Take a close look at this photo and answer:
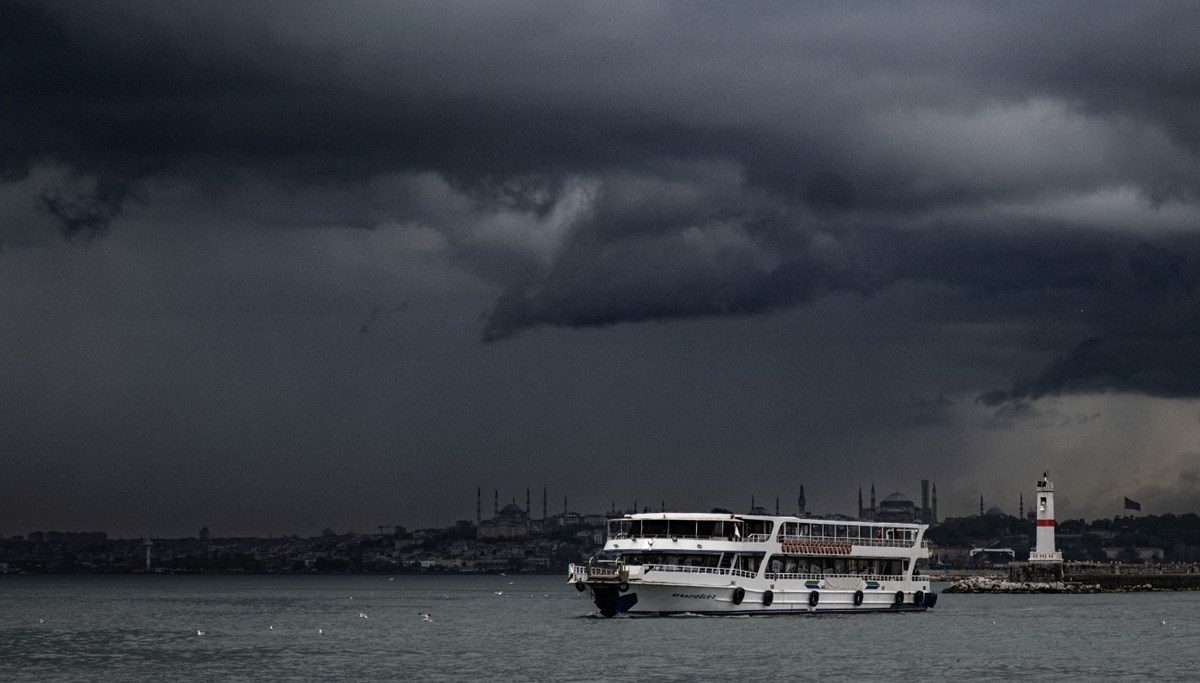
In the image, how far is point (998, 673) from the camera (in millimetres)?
69188

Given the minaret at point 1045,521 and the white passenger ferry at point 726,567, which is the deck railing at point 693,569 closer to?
the white passenger ferry at point 726,567

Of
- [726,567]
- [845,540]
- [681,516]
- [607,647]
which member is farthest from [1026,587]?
[607,647]

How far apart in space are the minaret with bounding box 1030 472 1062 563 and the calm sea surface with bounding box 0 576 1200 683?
1435 inches

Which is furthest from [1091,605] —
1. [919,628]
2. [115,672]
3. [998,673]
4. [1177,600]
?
[115,672]

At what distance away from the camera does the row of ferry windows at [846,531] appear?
96062mm

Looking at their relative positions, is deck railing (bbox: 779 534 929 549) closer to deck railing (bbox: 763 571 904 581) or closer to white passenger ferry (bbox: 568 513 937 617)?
white passenger ferry (bbox: 568 513 937 617)

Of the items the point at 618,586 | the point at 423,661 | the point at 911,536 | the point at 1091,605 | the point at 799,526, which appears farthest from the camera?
the point at 1091,605

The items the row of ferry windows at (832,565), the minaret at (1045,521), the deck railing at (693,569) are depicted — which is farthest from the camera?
the minaret at (1045,521)

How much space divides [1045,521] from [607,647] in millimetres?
102094

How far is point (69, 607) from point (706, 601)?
90.8 meters

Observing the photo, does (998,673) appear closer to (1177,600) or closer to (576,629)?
(576,629)

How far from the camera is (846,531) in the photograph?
10206 centimetres

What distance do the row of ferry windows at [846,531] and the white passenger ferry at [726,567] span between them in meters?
0.09

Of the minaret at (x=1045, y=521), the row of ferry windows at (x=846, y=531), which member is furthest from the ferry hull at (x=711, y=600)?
the minaret at (x=1045, y=521)
